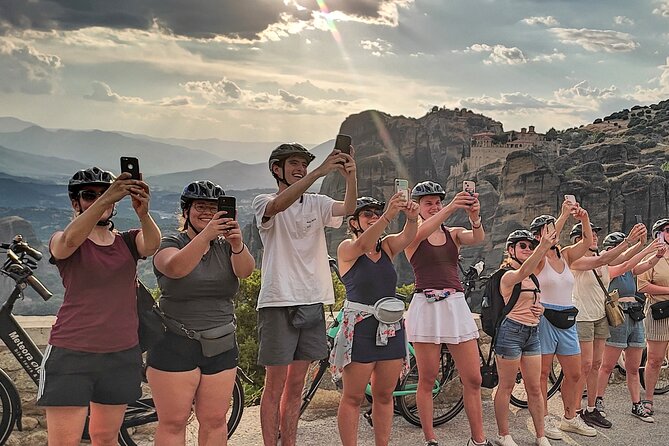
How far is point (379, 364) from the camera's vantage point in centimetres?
397

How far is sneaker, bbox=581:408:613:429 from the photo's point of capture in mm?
5477

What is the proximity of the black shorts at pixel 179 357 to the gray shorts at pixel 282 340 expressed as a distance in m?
0.53

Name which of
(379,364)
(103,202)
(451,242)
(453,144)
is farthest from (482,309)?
(453,144)

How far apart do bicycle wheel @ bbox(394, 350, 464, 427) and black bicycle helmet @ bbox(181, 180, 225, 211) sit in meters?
2.65

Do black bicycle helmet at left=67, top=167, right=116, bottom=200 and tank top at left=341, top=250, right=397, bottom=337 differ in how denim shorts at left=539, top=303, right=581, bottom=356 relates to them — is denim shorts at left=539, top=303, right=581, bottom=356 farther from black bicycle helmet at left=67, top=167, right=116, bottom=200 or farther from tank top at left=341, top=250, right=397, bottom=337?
black bicycle helmet at left=67, top=167, right=116, bottom=200

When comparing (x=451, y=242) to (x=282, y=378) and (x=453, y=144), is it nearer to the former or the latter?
(x=282, y=378)

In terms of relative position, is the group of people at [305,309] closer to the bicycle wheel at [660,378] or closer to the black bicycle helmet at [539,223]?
the black bicycle helmet at [539,223]

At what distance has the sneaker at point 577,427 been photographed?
205 inches

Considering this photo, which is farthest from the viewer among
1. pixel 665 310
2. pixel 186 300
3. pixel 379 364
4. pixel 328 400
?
pixel 665 310

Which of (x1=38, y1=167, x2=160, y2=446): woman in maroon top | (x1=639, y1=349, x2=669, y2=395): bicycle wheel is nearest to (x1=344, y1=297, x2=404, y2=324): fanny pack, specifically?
(x1=38, y1=167, x2=160, y2=446): woman in maroon top

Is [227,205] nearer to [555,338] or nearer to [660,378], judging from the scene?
[555,338]

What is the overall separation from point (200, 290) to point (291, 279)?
2.35 ft

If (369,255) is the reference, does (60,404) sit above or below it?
below

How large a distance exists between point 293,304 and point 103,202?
4.52 feet
